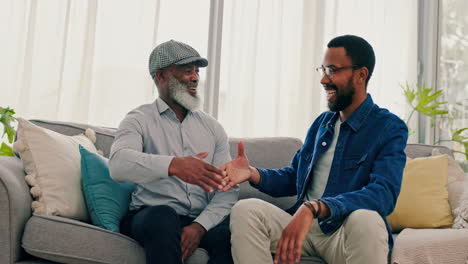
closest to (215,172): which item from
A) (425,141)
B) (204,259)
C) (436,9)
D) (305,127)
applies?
(204,259)

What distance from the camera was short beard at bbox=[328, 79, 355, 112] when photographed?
7.36 feet

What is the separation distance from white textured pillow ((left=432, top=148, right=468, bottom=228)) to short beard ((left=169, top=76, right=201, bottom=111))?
1380 mm

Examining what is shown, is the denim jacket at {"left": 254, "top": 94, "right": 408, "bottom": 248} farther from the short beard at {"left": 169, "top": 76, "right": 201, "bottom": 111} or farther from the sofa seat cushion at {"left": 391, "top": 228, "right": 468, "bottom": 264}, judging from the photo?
the short beard at {"left": 169, "top": 76, "right": 201, "bottom": 111}

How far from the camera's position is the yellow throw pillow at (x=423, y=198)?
2682mm

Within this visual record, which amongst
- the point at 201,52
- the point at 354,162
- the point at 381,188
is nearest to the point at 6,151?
the point at 201,52

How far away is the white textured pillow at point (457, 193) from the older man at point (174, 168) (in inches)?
44.3

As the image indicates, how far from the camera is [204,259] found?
2.02 meters

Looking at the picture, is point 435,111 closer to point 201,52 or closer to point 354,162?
point 201,52

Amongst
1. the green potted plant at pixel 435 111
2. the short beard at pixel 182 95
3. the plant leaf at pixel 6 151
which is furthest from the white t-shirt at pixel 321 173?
the green potted plant at pixel 435 111

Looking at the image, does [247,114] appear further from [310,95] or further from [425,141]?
[425,141]

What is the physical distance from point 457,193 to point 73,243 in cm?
191

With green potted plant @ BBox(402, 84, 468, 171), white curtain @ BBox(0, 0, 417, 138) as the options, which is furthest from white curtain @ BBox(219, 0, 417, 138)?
green potted plant @ BBox(402, 84, 468, 171)

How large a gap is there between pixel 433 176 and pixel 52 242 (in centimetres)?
191

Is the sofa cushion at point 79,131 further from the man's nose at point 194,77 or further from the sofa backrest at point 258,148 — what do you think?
the man's nose at point 194,77
